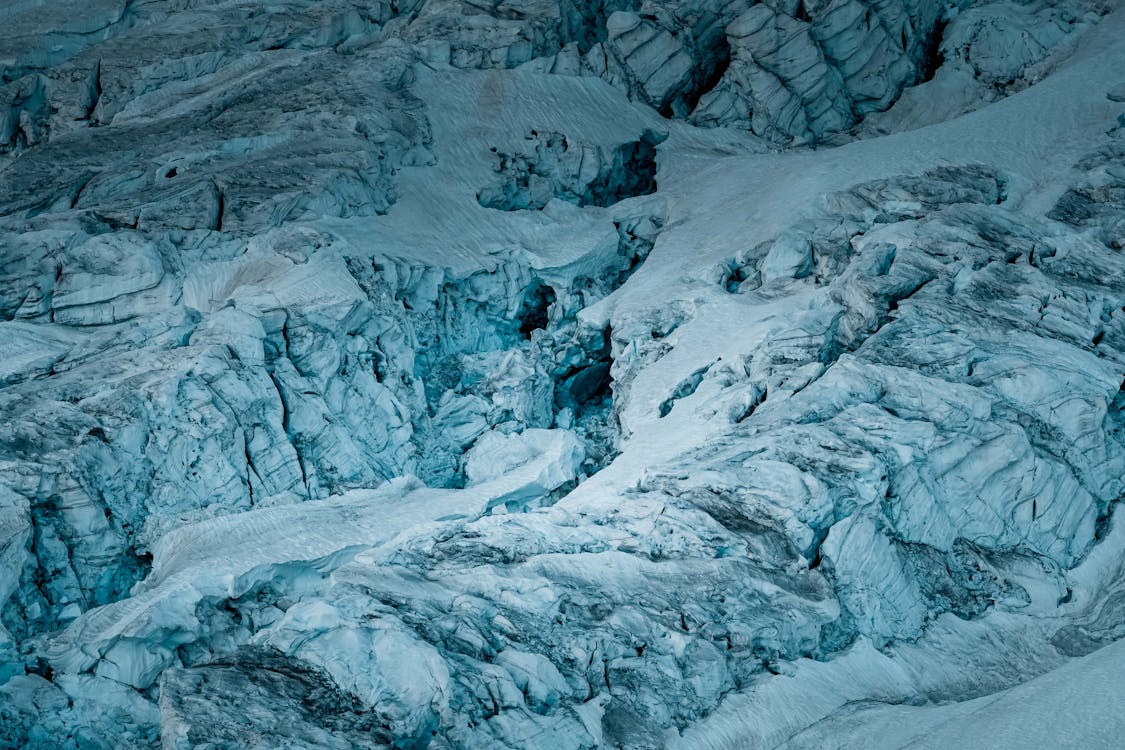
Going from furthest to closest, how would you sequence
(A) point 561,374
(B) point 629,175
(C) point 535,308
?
(B) point 629,175
(C) point 535,308
(A) point 561,374

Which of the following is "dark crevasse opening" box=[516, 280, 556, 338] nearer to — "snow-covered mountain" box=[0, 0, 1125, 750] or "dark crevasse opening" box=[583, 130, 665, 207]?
"snow-covered mountain" box=[0, 0, 1125, 750]

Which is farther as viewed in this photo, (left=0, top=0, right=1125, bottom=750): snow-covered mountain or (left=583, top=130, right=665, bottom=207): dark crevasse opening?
(left=583, top=130, right=665, bottom=207): dark crevasse opening

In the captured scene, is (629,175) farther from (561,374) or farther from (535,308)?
(561,374)

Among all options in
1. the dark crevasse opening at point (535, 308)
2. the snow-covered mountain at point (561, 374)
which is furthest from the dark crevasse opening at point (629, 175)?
the dark crevasse opening at point (535, 308)

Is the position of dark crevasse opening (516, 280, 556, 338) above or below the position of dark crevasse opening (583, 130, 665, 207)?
below

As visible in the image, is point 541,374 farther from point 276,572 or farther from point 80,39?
point 80,39

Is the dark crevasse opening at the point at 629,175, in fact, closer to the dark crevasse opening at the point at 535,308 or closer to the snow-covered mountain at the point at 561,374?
the snow-covered mountain at the point at 561,374

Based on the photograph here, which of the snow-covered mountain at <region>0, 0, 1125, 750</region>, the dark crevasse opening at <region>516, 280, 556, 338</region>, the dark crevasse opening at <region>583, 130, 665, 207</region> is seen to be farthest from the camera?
Answer: the dark crevasse opening at <region>583, 130, 665, 207</region>

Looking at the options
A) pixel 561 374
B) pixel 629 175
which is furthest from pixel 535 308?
pixel 629 175

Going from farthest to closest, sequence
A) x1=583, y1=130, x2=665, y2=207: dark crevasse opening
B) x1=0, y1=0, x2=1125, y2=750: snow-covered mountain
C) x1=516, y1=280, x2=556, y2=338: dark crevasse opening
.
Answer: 1. x1=583, y1=130, x2=665, y2=207: dark crevasse opening
2. x1=516, y1=280, x2=556, y2=338: dark crevasse opening
3. x1=0, y1=0, x2=1125, y2=750: snow-covered mountain

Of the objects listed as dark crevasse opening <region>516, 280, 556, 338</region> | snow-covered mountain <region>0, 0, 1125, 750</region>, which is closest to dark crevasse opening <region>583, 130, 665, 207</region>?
snow-covered mountain <region>0, 0, 1125, 750</region>
